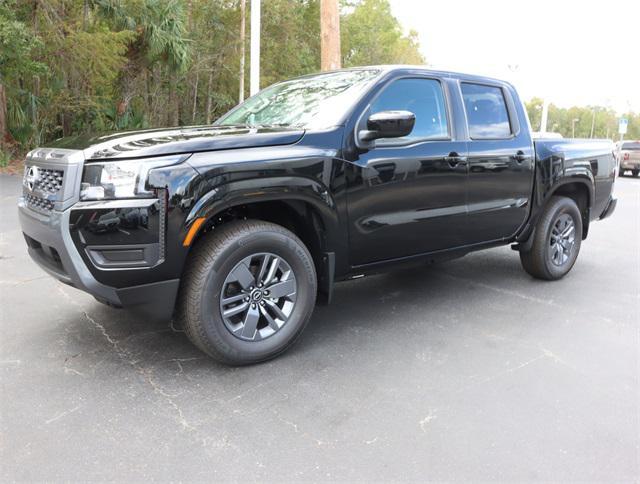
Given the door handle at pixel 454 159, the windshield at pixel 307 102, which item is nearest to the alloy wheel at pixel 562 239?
the door handle at pixel 454 159

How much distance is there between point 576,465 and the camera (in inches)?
96.8

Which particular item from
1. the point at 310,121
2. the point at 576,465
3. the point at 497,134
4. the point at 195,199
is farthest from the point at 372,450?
the point at 497,134

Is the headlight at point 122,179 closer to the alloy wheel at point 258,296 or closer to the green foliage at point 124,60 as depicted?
the alloy wheel at point 258,296

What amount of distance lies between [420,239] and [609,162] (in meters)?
2.93

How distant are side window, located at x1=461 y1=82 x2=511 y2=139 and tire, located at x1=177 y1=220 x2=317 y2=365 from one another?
1923mm

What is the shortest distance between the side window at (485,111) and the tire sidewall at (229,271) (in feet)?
6.16

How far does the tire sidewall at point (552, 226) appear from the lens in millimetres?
5059

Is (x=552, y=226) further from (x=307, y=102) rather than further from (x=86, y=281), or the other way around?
(x=86, y=281)

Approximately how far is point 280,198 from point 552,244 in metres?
3.14

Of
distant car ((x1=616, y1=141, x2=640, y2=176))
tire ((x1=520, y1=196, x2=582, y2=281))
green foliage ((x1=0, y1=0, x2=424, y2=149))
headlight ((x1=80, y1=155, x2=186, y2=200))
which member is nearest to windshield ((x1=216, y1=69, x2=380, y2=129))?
headlight ((x1=80, y1=155, x2=186, y2=200))

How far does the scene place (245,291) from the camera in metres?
3.25

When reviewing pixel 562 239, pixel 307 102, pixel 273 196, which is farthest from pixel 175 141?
pixel 562 239

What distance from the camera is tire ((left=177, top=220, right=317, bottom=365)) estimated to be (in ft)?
10.1

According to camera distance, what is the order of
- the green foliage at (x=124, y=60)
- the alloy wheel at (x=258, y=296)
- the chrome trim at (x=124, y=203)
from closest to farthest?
the chrome trim at (x=124, y=203) → the alloy wheel at (x=258, y=296) → the green foliage at (x=124, y=60)
